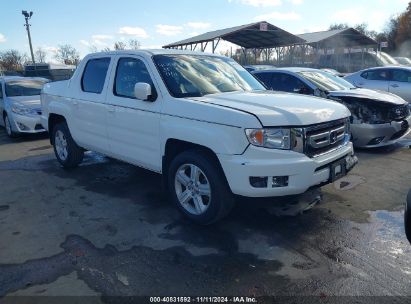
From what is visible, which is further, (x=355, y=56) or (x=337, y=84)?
(x=355, y=56)

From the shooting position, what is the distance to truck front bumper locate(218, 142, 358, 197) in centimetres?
350

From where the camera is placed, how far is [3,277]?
10.5 feet

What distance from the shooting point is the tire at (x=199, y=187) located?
3793 mm

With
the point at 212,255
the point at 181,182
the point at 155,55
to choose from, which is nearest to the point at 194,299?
the point at 212,255

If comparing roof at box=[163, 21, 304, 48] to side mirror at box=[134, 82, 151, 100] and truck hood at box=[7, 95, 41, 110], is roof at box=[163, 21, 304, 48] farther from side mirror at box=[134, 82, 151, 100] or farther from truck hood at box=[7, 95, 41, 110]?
side mirror at box=[134, 82, 151, 100]

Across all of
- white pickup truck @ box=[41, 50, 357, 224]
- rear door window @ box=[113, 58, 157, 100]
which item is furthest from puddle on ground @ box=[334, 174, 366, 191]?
rear door window @ box=[113, 58, 157, 100]

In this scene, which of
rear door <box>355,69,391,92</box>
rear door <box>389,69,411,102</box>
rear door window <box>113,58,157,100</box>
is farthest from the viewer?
rear door <box>355,69,391,92</box>

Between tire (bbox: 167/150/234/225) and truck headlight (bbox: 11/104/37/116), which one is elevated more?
truck headlight (bbox: 11/104/37/116)

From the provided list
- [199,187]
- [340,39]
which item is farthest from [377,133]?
[340,39]

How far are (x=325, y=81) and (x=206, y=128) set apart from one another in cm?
550

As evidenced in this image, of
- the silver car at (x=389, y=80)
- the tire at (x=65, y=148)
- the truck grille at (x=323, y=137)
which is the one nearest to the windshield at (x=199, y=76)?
the truck grille at (x=323, y=137)

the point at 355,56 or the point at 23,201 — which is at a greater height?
the point at 355,56

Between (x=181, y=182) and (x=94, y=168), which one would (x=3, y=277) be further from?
(x=94, y=168)

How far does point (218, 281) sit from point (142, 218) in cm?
160
